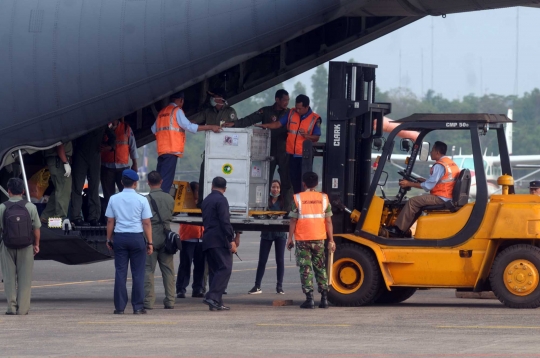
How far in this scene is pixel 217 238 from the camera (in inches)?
520

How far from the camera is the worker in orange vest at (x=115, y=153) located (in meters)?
15.3

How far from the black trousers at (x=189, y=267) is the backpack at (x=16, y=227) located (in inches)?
142

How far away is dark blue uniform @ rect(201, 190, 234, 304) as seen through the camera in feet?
43.1

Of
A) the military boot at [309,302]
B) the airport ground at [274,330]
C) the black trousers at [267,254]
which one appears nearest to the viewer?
the airport ground at [274,330]

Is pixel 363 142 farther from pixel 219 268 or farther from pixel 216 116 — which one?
pixel 219 268

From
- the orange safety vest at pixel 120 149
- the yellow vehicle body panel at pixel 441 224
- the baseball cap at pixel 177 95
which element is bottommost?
the yellow vehicle body panel at pixel 441 224

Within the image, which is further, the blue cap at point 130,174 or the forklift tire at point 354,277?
the forklift tire at point 354,277

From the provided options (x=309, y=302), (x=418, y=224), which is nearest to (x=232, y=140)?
(x=309, y=302)

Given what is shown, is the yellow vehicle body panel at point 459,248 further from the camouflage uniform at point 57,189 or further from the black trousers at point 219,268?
the camouflage uniform at point 57,189

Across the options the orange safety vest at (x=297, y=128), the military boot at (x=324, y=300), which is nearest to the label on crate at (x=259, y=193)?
the orange safety vest at (x=297, y=128)

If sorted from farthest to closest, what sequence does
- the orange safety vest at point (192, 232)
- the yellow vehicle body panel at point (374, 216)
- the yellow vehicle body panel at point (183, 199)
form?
1. the orange safety vest at point (192, 232)
2. the yellow vehicle body panel at point (183, 199)
3. the yellow vehicle body panel at point (374, 216)

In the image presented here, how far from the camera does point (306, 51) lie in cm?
1541

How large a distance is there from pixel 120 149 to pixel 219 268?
311cm

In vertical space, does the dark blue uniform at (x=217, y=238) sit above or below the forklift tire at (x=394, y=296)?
above
